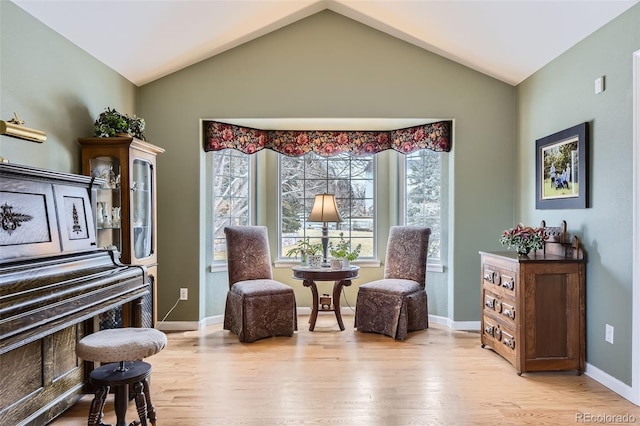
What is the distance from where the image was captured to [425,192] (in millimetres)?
4996

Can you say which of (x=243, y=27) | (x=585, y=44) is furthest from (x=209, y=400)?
(x=585, y=44)

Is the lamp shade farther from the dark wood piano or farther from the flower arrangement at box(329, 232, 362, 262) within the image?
the dark wood piano

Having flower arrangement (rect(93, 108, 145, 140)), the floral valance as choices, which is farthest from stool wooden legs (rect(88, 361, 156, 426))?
the floral valance

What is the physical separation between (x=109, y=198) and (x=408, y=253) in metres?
2.82

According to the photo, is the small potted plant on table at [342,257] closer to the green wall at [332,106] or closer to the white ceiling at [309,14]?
the green wall at [332,106]

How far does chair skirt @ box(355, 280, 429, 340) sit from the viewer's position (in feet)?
13.5

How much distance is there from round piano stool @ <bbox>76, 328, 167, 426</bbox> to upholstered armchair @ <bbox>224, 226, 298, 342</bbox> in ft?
5.41

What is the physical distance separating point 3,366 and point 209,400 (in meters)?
1.14

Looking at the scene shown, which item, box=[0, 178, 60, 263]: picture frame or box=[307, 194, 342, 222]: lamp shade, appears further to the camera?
box=[307, 194, 342, 222]: lamp shade

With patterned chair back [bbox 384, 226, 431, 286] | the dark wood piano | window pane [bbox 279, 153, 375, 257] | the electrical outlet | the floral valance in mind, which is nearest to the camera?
the dark wood piano

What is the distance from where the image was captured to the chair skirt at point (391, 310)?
4.11 m

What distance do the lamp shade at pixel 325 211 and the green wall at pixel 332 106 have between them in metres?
0.86

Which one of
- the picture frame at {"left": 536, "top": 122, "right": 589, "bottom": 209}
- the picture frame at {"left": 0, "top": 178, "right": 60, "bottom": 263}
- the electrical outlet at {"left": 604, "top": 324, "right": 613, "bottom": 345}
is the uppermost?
the picture frame at {"left": 536, "top": 122, "right": 589, "bottom": 209}

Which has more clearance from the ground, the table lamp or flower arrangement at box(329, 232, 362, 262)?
the table lamp
